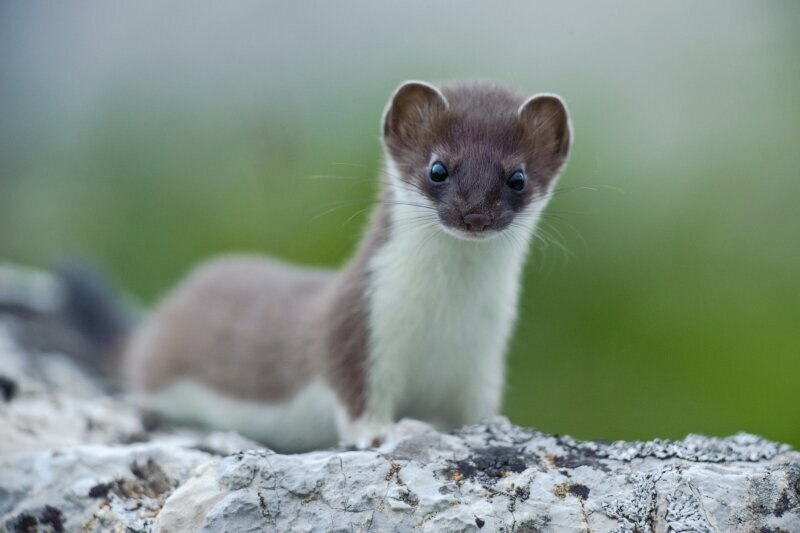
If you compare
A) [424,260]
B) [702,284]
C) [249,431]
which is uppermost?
[702,284]

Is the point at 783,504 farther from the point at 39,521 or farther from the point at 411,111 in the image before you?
the point at 39,521

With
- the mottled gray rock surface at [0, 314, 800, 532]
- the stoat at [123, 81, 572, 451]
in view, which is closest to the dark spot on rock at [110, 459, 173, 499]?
the mottled gray rock surface at [0, 314, 800, 532]

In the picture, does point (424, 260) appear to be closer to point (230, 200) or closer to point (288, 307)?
point (288, 307)

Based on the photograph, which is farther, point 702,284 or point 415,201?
point 702,284

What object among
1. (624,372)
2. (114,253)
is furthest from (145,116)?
(624,372)

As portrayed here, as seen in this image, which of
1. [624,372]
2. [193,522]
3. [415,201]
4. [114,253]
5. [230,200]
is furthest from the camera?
[114,253]

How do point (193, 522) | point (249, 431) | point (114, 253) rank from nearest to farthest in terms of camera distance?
point (193, 522)
point (249, 431)
point (114, 253)

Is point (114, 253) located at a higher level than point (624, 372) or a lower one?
higher
